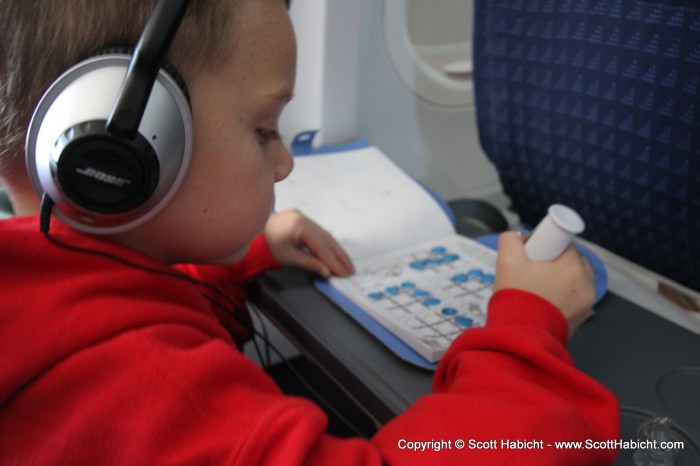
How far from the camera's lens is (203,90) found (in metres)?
0.42

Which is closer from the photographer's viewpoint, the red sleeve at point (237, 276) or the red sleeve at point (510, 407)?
the red sleeve at point (510, 407)

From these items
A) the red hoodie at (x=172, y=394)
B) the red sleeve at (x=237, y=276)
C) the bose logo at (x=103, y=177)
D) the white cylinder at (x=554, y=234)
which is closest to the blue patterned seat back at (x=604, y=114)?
the white cylinder at (x=554, y=234)

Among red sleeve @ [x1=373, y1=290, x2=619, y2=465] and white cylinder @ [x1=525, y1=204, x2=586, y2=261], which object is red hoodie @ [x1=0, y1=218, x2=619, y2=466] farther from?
white cylinder @ [x1=525, y1=204, x2=586, y2=261]

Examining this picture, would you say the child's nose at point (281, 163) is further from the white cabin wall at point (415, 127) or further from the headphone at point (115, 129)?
the white cabin wall at point (415, 127)

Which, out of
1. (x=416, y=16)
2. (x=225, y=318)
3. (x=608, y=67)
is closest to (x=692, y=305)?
(x=608, y=67)

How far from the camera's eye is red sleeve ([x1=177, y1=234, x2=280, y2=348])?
2.26 ft

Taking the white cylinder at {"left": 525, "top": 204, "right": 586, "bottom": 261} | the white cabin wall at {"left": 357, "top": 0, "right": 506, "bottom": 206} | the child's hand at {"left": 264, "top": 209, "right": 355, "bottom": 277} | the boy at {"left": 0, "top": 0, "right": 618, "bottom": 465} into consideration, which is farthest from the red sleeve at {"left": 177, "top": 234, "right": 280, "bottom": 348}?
the white cabin wall at {"left": 357, "top": 0, "right": 506, "bottom": 206}

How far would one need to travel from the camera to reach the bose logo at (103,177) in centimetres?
37

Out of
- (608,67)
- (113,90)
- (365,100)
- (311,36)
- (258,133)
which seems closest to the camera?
(113,90)

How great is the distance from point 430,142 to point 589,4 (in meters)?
0.56

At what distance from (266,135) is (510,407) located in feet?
0.92

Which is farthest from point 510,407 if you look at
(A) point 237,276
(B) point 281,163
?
(A) point 237,276

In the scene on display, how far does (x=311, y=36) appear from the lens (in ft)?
3.05

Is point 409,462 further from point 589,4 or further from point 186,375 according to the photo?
point 589,4
